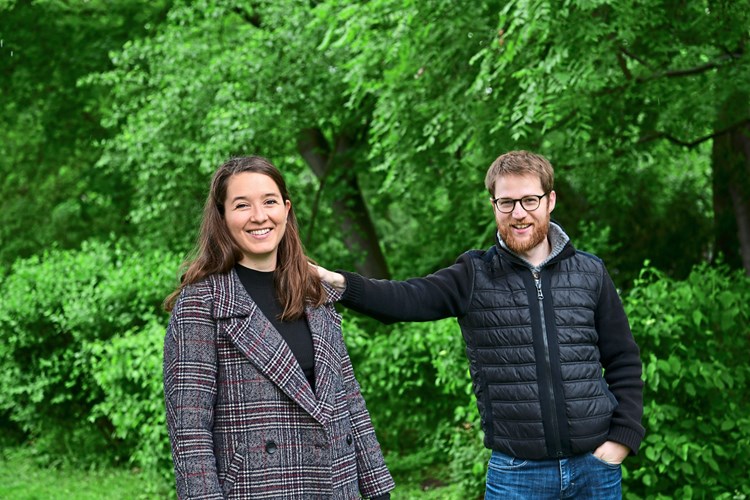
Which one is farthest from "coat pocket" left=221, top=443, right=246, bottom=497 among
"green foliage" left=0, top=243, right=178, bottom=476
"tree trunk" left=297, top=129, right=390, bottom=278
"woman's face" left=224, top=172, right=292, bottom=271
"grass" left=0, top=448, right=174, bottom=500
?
"tree trunk" left=297, top=129, right=390, bottom=278

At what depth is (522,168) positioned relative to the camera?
131 inches

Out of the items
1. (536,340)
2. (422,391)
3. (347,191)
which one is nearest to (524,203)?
(536,340)

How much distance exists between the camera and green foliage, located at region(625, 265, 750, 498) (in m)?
5.39

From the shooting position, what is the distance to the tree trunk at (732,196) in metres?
10.3

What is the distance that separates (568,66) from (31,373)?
6219mm

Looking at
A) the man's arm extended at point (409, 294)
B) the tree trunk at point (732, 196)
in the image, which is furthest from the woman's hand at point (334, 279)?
the tree trunk at point (732, 196)

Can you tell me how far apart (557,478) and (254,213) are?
1.40 m

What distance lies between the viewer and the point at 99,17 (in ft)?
47.4

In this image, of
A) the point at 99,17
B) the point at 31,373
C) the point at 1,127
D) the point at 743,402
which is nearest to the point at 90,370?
the point at 31,373

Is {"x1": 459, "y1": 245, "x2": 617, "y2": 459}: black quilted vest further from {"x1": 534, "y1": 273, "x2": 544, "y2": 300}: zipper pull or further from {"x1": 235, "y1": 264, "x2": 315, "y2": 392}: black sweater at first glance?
{"x1": 235, "y1": 264, "x2": 315, "y2": 392}: black sweater

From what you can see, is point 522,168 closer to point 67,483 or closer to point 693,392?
point 693,392

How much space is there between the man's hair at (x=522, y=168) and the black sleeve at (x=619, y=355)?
43 cm

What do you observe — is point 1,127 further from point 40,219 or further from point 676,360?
point 676,360

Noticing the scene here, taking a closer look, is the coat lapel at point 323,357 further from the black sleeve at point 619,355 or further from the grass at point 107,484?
the grass at point 107,484
